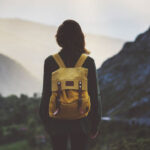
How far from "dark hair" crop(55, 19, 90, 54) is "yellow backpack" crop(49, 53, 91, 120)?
244 millimetres

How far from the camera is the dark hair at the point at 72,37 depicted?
3.29 metres

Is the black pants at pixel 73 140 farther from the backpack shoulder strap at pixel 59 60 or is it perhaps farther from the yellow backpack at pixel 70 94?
the backpack shoulder strap at pixel 59 60

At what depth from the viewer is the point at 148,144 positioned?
731cm

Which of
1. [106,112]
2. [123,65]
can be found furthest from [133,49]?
[106,112]

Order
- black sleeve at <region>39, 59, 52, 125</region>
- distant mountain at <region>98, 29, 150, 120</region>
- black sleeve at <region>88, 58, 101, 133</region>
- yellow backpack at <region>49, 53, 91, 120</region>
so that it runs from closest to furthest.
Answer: yellow backpack at <region>49, 53, 91, 120</region> → black sleeve at <region>88, 58, 101, 133</region> → black sleeve at <region>39, 59, 52, 125</region> → distant mountain at <region>98, 29, 150, 120</region>

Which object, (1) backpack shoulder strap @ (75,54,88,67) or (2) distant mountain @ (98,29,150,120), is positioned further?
(2) distant mountain @ (98,29,150,120)

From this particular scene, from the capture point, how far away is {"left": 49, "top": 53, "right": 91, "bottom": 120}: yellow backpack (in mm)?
2943

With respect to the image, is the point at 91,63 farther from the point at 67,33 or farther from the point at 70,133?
the point at 70,133

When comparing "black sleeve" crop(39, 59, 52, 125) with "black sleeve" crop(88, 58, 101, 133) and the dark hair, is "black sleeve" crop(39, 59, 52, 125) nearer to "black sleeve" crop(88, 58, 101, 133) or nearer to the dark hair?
the dark hair

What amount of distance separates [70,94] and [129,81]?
1789cm

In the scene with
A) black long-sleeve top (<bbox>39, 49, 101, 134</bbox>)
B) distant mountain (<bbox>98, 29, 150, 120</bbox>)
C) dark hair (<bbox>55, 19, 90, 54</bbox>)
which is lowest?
distant mountain (<bbox>98, 29, 150, 120</bbox>)

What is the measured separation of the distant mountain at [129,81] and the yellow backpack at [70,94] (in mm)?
11465

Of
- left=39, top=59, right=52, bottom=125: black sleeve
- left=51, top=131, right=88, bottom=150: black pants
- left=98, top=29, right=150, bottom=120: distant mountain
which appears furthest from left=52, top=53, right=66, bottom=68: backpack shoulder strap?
left=98, top=29, right=150, bottom=120: distant mountain

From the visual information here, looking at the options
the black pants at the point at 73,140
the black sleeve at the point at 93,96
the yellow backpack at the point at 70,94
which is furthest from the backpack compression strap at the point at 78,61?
the black pants at the point at 73,140
